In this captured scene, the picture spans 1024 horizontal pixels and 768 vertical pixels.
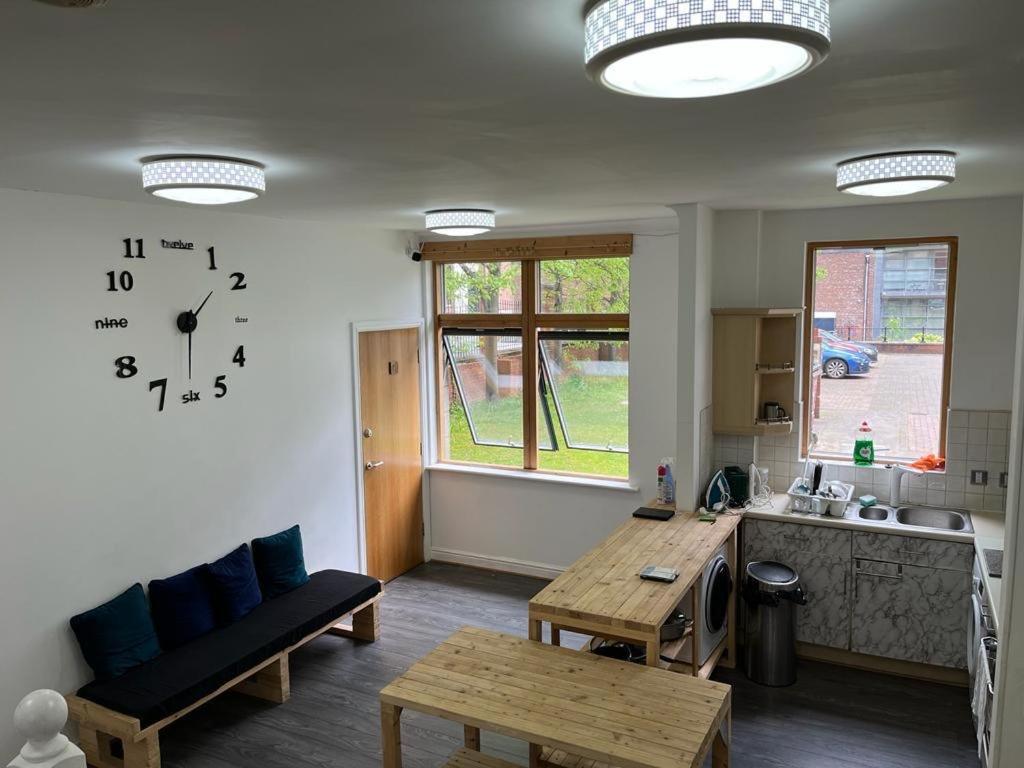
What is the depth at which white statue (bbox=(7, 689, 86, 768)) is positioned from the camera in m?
0.96

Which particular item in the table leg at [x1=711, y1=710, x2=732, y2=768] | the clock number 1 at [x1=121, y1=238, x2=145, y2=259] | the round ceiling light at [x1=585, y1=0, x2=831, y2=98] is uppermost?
the round ceiling light at [x1=585, y1=0, x2=831, y2=98]

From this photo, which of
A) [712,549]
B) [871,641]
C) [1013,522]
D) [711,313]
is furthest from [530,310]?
[1013,522]

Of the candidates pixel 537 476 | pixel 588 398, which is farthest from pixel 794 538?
pixel 537 476

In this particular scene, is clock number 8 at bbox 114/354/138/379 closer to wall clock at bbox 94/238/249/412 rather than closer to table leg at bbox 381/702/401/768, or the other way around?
wall clock at bbox 94/238/249/412

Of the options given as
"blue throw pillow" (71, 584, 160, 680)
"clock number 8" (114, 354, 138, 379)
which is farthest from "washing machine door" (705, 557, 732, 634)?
"clock number 8" (114, 354, 138, 379)


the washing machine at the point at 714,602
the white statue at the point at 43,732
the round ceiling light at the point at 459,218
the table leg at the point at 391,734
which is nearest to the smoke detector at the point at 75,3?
the white statue at the point at 43,732

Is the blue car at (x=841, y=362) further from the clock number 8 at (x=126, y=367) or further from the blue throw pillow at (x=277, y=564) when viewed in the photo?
the clock number 8 at (x=126, y=367)

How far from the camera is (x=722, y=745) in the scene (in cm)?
324

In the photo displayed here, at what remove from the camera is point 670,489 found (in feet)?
16.8

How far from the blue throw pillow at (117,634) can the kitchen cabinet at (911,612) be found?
382 cm

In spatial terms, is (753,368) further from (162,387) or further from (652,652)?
(162,387)

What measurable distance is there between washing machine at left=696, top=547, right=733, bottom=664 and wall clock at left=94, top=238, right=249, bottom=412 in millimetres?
2889

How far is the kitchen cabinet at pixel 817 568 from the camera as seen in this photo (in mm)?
4539

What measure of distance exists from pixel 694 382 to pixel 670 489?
814mm
